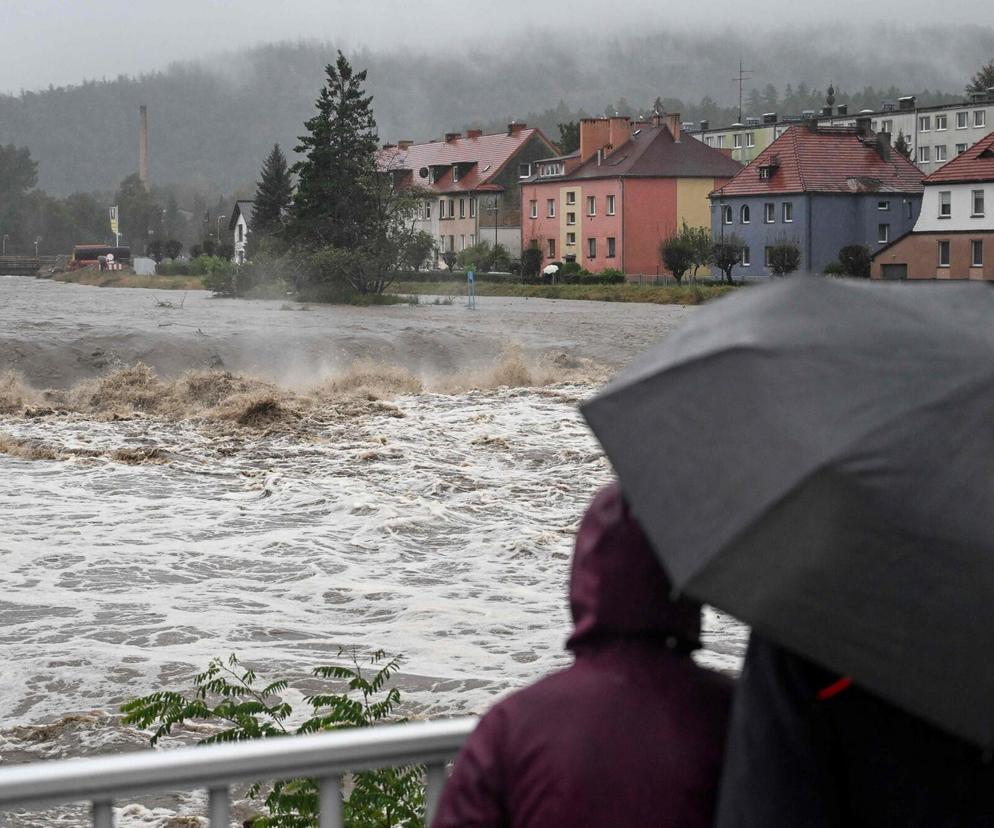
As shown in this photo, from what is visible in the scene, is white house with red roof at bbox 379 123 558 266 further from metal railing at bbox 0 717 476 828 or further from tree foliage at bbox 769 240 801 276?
metal railing at bbox 0 717 476 828

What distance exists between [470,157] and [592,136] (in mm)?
16745

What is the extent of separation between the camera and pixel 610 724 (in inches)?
71.6

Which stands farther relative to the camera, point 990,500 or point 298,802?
point 298,802

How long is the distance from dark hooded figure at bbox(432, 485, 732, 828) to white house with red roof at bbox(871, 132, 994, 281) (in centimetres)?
6398

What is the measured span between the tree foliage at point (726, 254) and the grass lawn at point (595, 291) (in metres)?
3.05

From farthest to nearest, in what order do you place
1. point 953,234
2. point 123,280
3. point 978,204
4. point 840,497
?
point 123,280 < point 978,204 < point 953,234 < point 840,497

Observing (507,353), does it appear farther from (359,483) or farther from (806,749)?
(806,749)

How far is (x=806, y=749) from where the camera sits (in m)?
1.69

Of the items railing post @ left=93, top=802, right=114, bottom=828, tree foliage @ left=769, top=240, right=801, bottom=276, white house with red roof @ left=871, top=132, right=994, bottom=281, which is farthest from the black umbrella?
tree foliage @ left=769, top=240, right=801, bottom=276

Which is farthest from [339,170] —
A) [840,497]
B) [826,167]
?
[840,497]

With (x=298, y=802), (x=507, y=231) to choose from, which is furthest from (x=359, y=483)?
(x=507, y=231)

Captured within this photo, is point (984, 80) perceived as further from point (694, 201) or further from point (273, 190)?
point (273, 190)

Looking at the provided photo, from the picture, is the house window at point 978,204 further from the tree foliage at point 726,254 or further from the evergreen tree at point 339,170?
the evergreen tree at point 339,170

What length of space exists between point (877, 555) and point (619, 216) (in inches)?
3220
